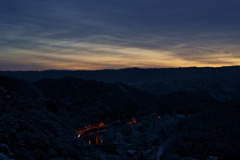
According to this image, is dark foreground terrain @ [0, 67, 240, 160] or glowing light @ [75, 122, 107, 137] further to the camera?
glowing light @ [75, 122, 107, 137]

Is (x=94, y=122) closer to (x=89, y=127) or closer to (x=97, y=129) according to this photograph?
(x=89, y=127)

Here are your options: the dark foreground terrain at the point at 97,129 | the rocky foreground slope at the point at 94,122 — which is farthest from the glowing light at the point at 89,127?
the rocky foreground slope at the point at 94,122

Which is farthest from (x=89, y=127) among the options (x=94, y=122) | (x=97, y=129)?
(x=94, y=122)

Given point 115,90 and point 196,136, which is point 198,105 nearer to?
point 115,90

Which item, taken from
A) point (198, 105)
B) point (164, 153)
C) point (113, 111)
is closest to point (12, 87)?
point (113, 111)

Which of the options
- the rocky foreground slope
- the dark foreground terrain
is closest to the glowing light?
the dark foreground terrain

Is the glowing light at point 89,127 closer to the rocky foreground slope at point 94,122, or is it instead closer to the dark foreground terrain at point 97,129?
the dark foreground terrain at point 97,129

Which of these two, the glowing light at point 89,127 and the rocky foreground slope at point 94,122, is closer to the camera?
the rocky foreground slope at point 94,122

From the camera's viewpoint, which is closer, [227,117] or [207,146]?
[207,146]

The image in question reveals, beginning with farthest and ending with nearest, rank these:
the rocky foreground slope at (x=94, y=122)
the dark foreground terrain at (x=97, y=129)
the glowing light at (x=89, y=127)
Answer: the glowing light at (x=89, y=127) < the dark foreground terrain at (x=97, y=129) < the rocky foreground slope at (x=94, y=122)

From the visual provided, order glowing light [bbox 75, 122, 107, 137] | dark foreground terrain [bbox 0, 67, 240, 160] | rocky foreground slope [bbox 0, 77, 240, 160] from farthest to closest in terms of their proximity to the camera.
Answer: glowing light [bbox 75, 122, 107, 137] < dark foreground terrain [bbox 0, 67, 240, 160] < rocky foreground slope [bbox 0, 77, 240, 160]

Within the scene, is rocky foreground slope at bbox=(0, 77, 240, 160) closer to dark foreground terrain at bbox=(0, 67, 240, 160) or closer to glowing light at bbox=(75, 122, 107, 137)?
dark foreground terrain at bbox=(0, 67, 240, 160)
